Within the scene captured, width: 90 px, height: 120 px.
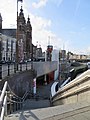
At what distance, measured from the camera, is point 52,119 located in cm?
479

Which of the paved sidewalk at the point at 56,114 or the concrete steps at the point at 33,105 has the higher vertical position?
the paved sidewalk at the point at 56,114

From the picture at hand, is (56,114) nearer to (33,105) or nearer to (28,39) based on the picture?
(33,105)

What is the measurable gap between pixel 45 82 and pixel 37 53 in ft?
272

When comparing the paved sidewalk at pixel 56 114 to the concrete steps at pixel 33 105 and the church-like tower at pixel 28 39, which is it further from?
the church-like tower at pixel 28 39

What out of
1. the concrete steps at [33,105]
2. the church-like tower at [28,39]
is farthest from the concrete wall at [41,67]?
the church-like tower at [28,39]

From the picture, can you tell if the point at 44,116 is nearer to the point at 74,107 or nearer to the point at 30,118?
the point at 30,118

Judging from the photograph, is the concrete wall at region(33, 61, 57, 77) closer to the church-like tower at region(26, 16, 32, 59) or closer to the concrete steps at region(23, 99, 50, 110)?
the concrete steps at region(23, 99, 50, 110)

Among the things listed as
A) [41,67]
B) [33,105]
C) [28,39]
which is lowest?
[33,105]

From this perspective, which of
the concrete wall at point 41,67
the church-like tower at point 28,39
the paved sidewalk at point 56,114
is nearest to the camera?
the paved sidewalk at point 56,114

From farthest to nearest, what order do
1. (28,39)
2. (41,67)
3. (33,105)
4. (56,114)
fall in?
(28,39), (41,67), (33,105), (56,114)

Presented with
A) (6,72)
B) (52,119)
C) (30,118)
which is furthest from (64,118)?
(6,72)

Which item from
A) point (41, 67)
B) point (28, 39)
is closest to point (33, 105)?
point (41, 67)

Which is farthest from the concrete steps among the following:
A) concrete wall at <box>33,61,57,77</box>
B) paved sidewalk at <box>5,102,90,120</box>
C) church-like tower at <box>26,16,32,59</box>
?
church-like tower at <box>26,16,32,59</box>

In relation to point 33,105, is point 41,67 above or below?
above
